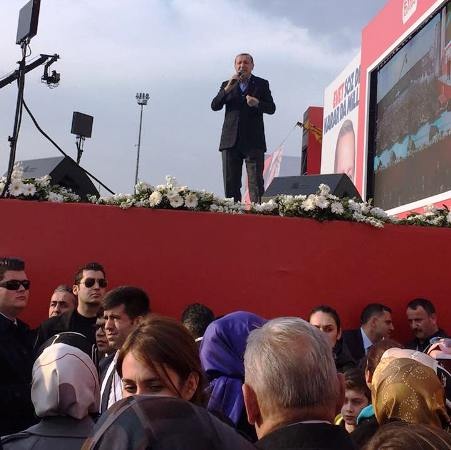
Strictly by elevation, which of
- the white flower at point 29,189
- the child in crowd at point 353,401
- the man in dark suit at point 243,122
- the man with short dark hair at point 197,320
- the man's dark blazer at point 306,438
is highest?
the man in dark suit at point 243,122

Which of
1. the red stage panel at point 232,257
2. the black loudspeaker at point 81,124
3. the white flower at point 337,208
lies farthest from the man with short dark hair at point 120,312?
the black loudspeaker at point 81,124

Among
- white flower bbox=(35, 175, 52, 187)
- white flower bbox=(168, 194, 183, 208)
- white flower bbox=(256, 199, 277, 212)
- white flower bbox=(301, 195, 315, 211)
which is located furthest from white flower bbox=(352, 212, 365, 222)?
white flower bbox=(35, 175, 52, 187)

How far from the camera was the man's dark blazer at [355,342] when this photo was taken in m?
5.72

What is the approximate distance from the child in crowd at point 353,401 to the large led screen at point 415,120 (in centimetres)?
592

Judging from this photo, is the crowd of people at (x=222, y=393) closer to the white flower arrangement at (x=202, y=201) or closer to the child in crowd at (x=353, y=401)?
the child in crowd at (x=353, y=401)

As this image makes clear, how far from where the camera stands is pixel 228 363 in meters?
2.71

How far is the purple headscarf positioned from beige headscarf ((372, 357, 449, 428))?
0.57 metres

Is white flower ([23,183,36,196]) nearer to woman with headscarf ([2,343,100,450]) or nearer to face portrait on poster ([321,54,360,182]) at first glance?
woman with headscarf ([2,343,100,450])

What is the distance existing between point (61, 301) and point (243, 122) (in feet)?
10.1

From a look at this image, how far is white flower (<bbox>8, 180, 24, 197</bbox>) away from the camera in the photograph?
5.57 metres

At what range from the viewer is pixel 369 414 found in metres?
2.74

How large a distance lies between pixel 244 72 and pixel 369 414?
16.4 ft

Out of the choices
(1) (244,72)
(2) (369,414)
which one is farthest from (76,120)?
(2) (369,414)

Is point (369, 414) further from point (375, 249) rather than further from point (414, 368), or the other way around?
point (375, 249)
